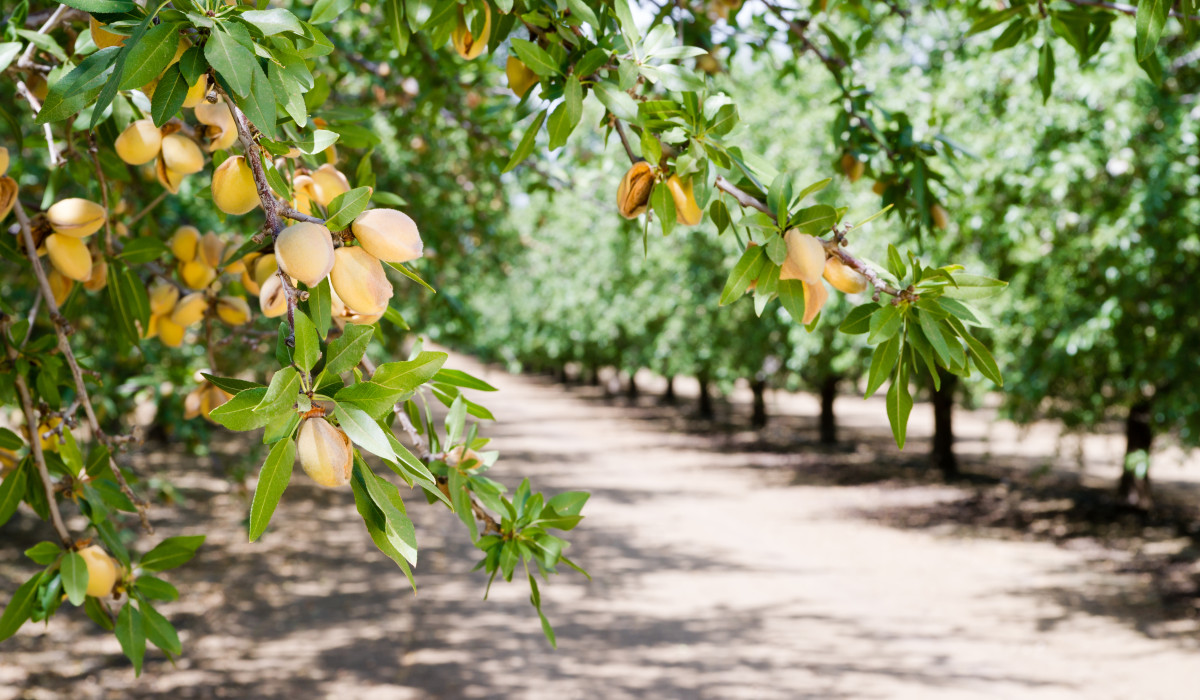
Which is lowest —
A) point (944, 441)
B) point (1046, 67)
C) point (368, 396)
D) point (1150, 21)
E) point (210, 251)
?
point (944, 441)

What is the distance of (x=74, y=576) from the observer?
147 centimetres

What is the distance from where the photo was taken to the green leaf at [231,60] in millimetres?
907

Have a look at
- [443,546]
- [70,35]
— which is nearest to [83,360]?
[70,35]

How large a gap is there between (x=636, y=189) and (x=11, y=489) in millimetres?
1252

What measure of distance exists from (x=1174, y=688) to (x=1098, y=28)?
177 inches

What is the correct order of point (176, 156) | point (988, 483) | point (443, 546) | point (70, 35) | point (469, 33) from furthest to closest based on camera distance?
point (988, 483) < point (443, 546) < point (70, 35) < point (469, 33) < point (176, 156)

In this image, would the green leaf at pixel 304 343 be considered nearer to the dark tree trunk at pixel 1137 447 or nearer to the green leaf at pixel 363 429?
the green leaf at pixel 363 429

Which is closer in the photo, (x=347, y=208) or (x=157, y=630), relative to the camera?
(x=347, y=208)

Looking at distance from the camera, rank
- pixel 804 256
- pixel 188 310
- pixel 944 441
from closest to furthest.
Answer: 1. pixel 804 256
2. pixel 188 310
3. pixel 944 441

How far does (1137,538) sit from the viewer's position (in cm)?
870

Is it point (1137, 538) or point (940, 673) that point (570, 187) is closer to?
point (940, 673)

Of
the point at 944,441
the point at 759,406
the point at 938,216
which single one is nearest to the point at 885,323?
the point at 938,216

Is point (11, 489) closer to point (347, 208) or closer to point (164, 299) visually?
point (164, 299)

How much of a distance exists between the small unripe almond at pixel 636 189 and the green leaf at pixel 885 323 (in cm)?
41
